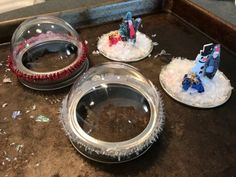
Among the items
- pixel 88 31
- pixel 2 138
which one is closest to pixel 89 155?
pixel 2 138

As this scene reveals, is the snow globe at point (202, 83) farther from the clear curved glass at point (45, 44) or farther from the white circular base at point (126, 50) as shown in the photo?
the clear curved glass at point (45, 44)

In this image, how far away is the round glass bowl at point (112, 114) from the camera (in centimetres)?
53

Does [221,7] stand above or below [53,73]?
below

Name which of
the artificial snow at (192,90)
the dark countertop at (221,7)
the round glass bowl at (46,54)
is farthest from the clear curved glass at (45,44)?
the dark countertop at (221,7)

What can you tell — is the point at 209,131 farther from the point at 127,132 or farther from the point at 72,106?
the point at 72,106

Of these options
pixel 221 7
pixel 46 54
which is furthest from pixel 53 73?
pixel 221 7

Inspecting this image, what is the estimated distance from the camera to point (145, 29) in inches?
33.7

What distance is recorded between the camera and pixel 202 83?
67 cm

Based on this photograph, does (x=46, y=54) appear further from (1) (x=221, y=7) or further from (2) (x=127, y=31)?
(1) (x=221, y=7)

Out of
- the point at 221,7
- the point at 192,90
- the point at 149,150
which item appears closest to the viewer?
the point at 149,150

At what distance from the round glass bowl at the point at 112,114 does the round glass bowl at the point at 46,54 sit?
2.2 inches

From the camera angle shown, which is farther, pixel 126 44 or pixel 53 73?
pixel 126 44

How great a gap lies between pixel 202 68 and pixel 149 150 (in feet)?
0.74

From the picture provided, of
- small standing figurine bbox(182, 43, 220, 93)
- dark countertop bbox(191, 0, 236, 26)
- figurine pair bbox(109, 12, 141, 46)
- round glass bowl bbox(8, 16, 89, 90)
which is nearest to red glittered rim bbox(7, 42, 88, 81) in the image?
round glass bowl bbox(8, 16, 89, 90)
